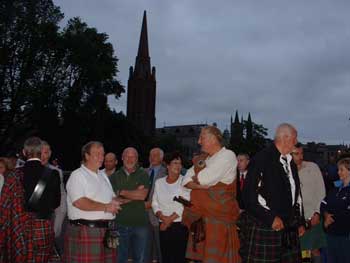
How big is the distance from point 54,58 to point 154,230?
87.9 feet

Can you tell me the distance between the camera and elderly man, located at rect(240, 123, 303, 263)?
17.1 feet

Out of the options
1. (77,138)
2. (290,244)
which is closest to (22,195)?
(290,244)

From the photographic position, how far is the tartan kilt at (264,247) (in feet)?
17.1

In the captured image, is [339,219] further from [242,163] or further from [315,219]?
[242,163]

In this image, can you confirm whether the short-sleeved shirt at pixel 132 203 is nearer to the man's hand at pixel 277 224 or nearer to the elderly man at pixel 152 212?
the elderly man at pixel 152 212

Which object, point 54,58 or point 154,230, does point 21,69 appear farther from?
point 154,230

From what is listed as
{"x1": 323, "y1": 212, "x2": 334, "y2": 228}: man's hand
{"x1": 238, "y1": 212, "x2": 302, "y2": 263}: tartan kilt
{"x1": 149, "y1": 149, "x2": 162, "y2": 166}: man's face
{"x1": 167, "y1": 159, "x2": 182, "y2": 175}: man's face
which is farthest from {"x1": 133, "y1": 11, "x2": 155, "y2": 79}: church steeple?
{"x1": 238, "y1": 212, "x2": 302, "y2": 263}: tartan kilt

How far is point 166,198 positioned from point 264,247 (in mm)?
2451

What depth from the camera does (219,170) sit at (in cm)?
553

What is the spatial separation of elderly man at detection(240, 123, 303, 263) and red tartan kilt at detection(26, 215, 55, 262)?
2125 millimetres

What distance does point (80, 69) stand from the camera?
112 feet

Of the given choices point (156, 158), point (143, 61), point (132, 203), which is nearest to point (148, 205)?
point (132, 203)

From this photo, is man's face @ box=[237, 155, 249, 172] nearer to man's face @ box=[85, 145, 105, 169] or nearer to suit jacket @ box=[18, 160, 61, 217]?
man's face @ box=[85, 145, 105, 169]

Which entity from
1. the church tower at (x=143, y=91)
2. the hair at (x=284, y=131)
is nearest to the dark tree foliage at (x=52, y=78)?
the hair at (x=284, y=131)
